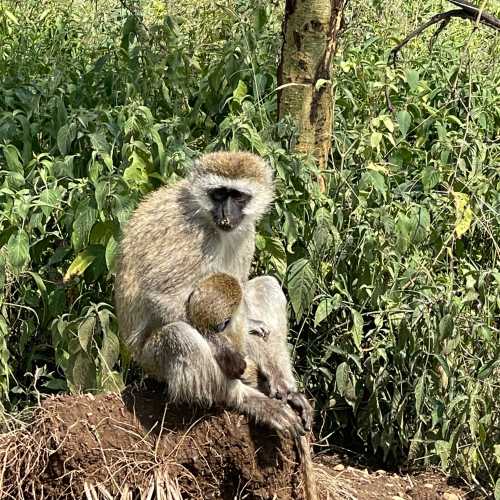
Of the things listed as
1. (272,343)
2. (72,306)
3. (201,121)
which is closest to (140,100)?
(201,121)

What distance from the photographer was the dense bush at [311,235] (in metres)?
5.92

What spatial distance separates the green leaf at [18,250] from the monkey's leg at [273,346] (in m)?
1.20

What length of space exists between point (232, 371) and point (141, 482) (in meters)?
0.70

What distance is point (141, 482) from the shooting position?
5.01 metres

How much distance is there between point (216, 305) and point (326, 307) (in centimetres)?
135

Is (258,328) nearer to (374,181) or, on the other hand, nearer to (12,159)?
(374,181)

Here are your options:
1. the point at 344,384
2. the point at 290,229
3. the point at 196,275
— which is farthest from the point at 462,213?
the point at 196,275

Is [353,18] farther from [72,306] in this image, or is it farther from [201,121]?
[72,306]

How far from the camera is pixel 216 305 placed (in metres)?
4.93

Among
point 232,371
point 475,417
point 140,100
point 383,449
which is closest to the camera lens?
point 232,371

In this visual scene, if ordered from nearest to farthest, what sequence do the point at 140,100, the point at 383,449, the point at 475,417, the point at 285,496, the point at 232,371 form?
the point at 232,371
the point at 285,496
the point at 475,417
the point at 383,449
the point at 140,100

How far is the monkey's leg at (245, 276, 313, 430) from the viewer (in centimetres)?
527

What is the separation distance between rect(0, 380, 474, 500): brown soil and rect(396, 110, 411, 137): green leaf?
266 centimetres

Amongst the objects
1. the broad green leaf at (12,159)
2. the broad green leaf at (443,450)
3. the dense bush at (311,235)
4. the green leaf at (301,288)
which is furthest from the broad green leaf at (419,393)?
the broad green leaf at (12,159)
